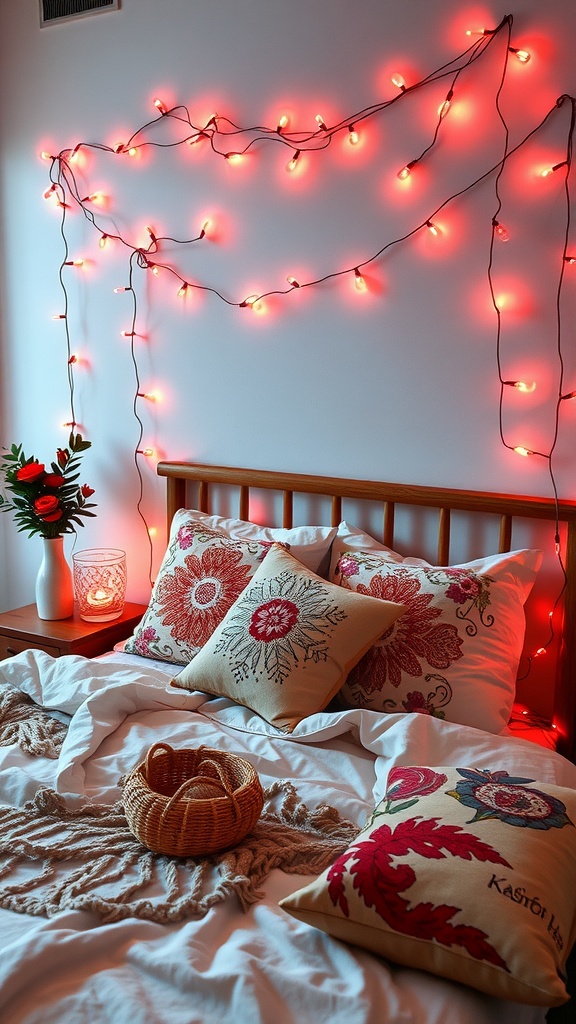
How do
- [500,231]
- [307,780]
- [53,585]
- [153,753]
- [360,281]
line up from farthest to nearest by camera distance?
[53,585] → [360,281] → [500,231] → [307,780] → [153,753]

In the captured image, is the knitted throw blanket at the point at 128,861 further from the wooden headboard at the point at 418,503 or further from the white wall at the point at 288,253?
the white wall at the point at 288,253

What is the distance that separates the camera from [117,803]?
1.50 m

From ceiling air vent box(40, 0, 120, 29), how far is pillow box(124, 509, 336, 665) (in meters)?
1.68

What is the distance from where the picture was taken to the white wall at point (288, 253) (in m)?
2.07

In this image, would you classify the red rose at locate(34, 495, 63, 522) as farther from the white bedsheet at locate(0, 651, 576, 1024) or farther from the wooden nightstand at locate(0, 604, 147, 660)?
the white bedsheet at locate(0, 651, 576, 1024)

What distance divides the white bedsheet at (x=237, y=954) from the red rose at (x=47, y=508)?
3.24 ft

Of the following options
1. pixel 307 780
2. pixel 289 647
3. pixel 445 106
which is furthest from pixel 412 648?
pixel 445 106

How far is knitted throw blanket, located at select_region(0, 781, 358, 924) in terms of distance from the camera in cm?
122

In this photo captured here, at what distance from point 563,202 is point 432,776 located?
4.54ft

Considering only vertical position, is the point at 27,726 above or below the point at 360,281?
below

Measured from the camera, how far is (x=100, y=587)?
2596 mm

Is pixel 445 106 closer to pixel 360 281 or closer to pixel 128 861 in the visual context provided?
pixel 360 281

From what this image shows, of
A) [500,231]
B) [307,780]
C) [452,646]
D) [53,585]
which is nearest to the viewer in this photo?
[307,780]

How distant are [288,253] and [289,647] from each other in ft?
3.85
